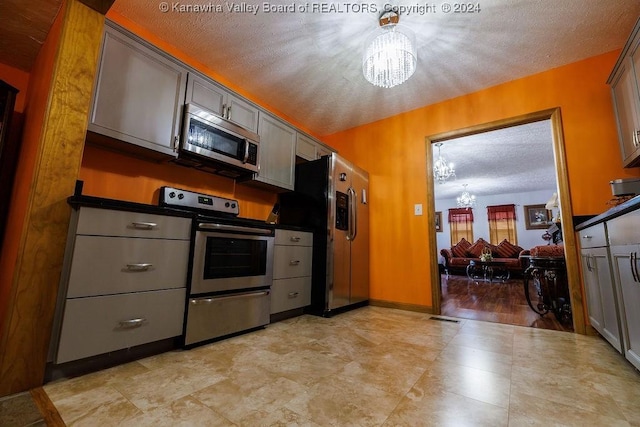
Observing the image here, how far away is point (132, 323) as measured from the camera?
141 cm

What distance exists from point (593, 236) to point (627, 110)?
1.00 m

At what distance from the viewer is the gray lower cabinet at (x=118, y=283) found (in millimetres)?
1245

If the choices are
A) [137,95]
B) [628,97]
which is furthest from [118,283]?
[628,97]

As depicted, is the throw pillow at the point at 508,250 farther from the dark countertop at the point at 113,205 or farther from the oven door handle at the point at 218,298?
the dark countertop at the point at 113,205

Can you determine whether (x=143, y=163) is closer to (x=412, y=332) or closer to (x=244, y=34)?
(x=244, y=34)

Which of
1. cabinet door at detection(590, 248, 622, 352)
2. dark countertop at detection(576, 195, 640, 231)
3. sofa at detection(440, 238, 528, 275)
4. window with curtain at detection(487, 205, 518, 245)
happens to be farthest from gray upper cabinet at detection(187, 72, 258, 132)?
window with curtain at detection(487, 205, 518, 245)

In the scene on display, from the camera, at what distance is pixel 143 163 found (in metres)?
2.10

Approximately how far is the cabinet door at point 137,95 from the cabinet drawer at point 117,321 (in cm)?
104

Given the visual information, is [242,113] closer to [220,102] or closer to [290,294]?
[220,102]

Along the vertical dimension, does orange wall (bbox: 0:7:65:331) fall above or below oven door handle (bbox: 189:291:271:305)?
above

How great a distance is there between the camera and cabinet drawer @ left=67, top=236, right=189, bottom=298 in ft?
4.18

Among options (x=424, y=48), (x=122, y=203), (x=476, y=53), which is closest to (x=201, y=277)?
(x=122, y=203)

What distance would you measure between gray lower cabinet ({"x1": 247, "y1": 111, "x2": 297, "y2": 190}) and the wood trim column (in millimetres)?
→ 1370

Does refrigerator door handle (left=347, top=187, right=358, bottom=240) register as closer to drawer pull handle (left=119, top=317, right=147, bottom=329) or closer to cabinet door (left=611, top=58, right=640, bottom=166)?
drawer pull handle (left=119, top=317, right=147, bottom=329)
